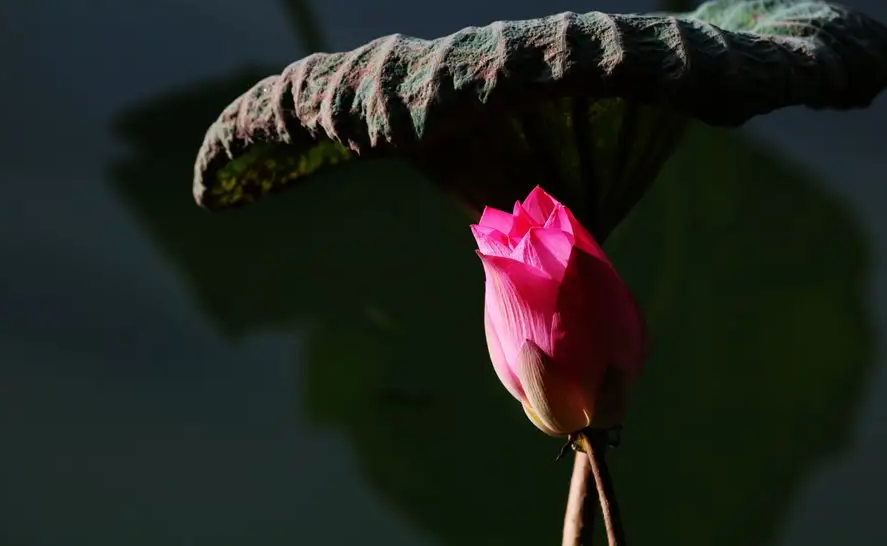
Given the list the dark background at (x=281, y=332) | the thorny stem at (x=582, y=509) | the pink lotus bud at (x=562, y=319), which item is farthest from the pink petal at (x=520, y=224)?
the dark background at (x=281, y=332)

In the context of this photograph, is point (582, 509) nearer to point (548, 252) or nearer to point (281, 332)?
point (548, 252)

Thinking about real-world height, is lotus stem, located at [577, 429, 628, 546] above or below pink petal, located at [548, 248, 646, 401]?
below

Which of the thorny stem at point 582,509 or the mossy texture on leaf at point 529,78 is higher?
the mossy texture on leaf at point 529,78

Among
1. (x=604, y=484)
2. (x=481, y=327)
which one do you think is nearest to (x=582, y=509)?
(x=604, y=484)

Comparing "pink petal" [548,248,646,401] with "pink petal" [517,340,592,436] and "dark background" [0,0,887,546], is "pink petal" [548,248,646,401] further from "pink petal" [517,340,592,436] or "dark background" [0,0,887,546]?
"dark background" [0,0,887,546]

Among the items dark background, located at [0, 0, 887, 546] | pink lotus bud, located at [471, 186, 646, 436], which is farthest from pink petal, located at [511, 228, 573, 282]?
dark background, located at [0, 0, 887, 546]

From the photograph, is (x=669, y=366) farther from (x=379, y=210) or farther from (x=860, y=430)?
(x=379, y=210)

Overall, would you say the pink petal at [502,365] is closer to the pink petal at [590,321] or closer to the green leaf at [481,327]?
the pink petal at [590,321]
